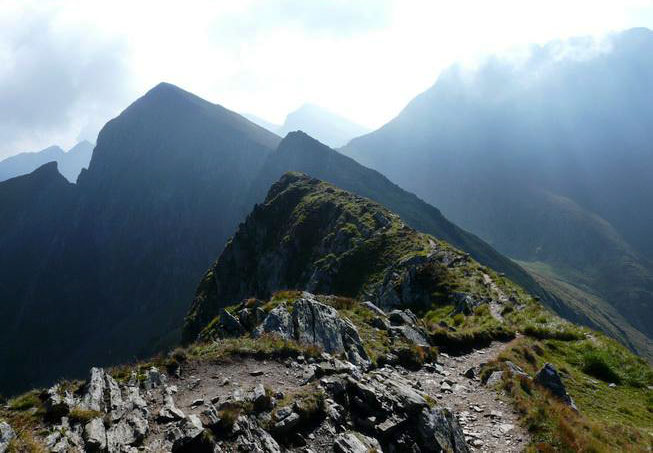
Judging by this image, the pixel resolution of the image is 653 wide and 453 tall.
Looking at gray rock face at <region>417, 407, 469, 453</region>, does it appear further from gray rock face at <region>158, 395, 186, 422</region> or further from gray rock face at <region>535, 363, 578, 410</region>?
gray rock face at <region>158, 395, 186, 422</region>

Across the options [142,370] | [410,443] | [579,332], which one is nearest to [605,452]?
[410,443]

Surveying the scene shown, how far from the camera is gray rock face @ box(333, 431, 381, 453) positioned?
13.6 meters

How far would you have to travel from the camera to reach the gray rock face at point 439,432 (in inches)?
585

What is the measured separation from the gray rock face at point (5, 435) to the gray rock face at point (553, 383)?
21.6 metres

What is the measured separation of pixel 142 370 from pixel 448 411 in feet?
43.8

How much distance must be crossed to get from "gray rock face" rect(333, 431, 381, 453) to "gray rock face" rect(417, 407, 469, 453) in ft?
6.47

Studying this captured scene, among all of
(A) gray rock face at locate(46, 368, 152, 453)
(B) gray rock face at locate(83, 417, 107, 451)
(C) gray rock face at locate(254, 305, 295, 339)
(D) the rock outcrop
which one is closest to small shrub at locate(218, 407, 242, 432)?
(A) gray rock face at locate(46, 368, 152, 453)

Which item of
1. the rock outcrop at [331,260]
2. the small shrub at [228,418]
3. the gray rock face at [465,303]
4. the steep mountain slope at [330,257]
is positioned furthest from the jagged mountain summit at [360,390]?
the steep mountain slope at [330,257]

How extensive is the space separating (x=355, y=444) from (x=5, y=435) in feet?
34.0

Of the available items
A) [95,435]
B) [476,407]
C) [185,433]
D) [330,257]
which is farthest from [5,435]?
[330,257]

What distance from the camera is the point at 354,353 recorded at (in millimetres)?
23031

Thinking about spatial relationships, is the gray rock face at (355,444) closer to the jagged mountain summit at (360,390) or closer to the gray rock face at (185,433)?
the jagged mountain summit at (360,390)

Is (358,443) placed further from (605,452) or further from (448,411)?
(605,452)

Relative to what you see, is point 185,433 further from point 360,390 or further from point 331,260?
point 331,260
